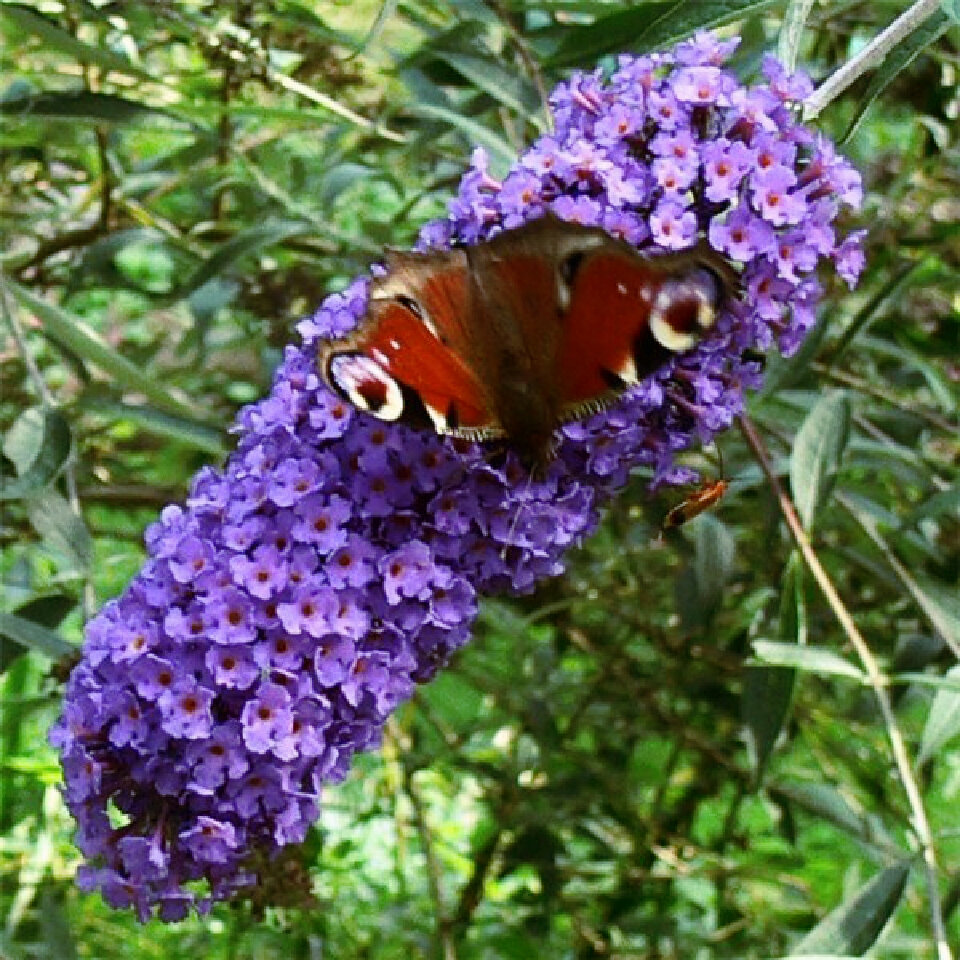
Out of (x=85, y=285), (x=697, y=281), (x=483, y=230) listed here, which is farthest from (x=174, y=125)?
(x=697, y=281)

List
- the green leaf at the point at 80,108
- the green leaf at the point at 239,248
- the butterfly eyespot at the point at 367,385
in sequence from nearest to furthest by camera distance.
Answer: the butterfly eyespot at the point at 367,385, the green leaf at the point at 80,108, the green leaf at the point at 239,248

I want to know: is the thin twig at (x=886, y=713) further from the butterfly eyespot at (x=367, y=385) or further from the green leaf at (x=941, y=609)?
the butterfly eyespot at (x=367, y=385)

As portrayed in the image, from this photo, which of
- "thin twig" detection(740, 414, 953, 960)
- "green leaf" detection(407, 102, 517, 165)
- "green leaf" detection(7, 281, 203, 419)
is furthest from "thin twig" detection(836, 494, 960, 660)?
"green leaf" detection(7, 281, 203, 419)

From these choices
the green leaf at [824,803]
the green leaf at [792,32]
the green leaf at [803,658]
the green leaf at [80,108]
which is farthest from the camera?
the green leaf at [824,803]

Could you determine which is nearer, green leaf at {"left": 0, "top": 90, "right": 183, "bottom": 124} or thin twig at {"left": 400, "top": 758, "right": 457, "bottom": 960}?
green leaf at {"left": 0, "top": 90, "right": 183, "bottom": 124}

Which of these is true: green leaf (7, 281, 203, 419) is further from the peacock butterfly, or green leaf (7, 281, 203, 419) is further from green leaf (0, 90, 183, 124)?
the peacock butterfly

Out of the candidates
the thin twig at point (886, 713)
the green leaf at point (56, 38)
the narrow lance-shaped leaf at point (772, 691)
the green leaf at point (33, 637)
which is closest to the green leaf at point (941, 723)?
the thin twig at point (886, 713)

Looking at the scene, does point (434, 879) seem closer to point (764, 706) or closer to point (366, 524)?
point (764, 706)

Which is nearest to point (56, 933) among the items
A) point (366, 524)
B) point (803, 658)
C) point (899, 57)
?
point (366, 524)
